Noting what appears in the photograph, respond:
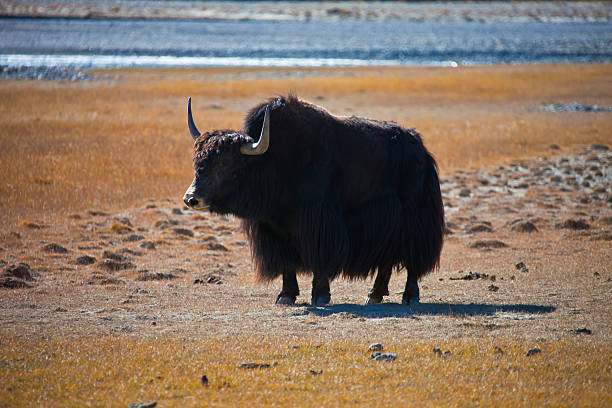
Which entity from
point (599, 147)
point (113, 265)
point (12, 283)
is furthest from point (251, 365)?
point (599, 147)

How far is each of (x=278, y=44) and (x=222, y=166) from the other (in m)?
51.1

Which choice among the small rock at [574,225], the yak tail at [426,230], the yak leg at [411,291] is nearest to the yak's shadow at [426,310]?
the yak leg at [411,291]

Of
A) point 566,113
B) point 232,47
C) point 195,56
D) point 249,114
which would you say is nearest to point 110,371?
point 249,114

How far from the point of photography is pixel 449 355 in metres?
7.10

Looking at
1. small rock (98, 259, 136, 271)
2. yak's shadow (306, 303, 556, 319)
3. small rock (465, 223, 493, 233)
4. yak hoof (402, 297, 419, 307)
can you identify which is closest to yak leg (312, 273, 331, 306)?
yak's shadow (306, 303, 556, 319)

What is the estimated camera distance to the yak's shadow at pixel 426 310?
8.75m

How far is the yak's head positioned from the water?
35331 millimetres

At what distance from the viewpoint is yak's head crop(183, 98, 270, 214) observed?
884 centimetres

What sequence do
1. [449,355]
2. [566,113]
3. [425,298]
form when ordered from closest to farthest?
1. [449,355]
2. [425,298]
3. [566,113]

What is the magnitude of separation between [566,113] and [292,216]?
25.2 meters

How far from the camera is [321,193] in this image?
9.27 metres

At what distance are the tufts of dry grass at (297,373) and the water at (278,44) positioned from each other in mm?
37214

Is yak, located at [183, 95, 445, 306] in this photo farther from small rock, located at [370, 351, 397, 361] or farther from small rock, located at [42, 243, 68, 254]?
small rock, located at [42, 243, 68, 254]

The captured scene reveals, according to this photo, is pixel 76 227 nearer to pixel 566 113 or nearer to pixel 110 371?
pixel 110 371
